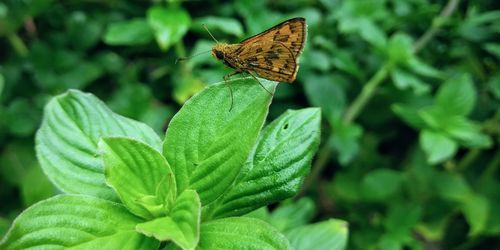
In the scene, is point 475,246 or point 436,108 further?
point 475,246

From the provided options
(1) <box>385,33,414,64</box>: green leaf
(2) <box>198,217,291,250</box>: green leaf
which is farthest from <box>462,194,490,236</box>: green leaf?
(2) <box>198,217,291,250</box>: green leaf

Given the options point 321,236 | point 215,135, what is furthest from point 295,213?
point 215,135

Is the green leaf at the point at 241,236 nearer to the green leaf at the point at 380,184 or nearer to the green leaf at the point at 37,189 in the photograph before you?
the green leaf at the point at 37,189

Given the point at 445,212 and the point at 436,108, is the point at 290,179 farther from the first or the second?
the point at 445,212

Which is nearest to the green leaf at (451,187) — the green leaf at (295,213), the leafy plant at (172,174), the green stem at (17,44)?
the green leaf at (295,213)

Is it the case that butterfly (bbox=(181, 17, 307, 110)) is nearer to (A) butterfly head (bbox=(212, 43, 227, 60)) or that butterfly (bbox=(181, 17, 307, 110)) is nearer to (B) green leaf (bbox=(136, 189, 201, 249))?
(A) butterfly head (bbox=(212, 43, 227, 60))

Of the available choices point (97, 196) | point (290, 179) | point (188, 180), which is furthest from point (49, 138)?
point (290, 179)
